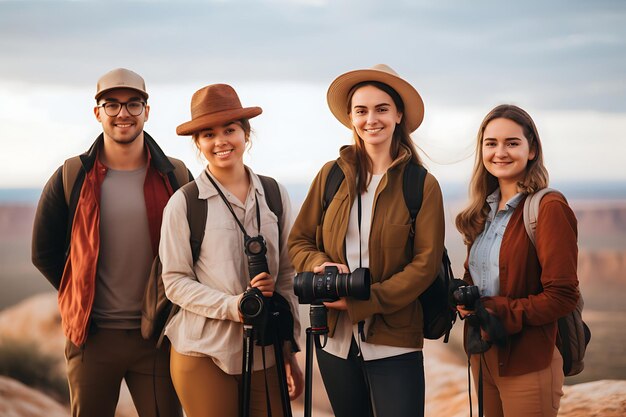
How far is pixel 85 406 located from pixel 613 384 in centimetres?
328

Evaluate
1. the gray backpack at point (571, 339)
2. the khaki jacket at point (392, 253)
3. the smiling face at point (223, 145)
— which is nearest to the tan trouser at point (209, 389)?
the khaki jacket at point (392, 253)

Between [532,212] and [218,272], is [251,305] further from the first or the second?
[532,212]

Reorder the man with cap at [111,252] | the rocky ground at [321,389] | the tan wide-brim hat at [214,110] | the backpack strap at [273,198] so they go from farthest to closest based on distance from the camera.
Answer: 1. the rocky ground at [321,389]
2. the man with cap at [111,252]
3. the backpack strap at [273,198]
4. the tan wide-brim hat at [214,110]

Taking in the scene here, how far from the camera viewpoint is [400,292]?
2.38m

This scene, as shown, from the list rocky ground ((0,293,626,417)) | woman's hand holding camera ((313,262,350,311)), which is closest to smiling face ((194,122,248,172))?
woman's hand holding camera ((313,262,350,311))

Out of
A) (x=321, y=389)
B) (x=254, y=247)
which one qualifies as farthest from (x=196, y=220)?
(x=321, y=389)

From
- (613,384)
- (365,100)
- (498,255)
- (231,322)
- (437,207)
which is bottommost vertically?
(613,384)

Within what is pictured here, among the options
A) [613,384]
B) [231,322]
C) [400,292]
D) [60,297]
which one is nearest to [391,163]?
[400,292]

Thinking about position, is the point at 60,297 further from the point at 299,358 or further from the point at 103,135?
the point at 299,358

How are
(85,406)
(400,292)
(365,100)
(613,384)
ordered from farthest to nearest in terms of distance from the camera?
1. (613,384)
2. (85,406)
3. (365,100)
4. (400,292)

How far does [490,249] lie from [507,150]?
12.7 inches

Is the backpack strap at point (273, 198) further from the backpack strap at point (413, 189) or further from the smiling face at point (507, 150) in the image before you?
the smiling face at point (507, 150)

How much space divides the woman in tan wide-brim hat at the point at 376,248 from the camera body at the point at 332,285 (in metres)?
0.05

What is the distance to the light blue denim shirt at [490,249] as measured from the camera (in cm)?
250
